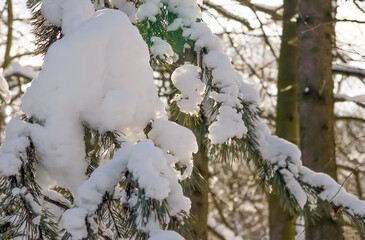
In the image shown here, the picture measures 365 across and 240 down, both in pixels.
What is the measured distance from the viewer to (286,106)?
4.95 m

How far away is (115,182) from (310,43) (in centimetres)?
278

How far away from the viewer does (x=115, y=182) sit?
1382 millimetres

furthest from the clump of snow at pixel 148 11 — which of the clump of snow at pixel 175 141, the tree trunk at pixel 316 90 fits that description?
the tree trunk at pixel 316 90

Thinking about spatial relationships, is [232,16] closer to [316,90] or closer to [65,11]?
[316,90]

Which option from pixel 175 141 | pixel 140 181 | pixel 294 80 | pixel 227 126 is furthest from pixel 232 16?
pixel 140 181

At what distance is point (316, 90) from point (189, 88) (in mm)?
2021

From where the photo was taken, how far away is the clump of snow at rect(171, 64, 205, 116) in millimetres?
1915

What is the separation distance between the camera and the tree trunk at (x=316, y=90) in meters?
3.56

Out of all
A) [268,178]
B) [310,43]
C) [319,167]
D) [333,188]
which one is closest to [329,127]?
[319,167]

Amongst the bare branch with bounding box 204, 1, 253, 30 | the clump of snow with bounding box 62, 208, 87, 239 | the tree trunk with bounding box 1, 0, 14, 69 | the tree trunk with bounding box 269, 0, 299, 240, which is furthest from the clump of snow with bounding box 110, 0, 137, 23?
the tree trunk with bounding box 1, 0, 14, 69

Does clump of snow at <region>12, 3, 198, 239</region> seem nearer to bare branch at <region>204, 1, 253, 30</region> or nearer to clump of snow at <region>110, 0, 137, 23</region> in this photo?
clump of snow at <region>110, 0, 137, 23</region>

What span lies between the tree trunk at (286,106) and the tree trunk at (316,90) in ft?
2.86

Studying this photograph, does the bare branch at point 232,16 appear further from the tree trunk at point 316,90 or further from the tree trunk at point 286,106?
the tree trunk at point 316,90

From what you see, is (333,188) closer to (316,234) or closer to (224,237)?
(316,234)
